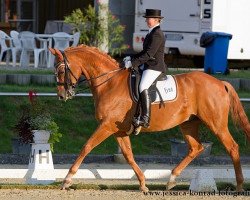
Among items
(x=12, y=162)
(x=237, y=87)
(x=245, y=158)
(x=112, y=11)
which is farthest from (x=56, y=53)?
(x=112, y=11)

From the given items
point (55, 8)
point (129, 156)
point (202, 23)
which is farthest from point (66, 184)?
point (55, 8)

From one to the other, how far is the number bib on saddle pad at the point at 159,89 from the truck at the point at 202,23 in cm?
1280

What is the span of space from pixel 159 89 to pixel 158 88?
24 mm

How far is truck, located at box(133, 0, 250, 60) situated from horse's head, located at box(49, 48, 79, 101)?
13.1 metres

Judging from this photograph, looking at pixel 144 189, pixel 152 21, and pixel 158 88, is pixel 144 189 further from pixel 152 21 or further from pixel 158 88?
pixel 152 21

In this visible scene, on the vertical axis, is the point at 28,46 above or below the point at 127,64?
below

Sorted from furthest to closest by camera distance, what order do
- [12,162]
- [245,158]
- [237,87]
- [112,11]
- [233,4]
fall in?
[112,11], [233,4], [237,87], [245,158], [12,162]

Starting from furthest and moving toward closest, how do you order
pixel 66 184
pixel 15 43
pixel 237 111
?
pixel 15 43 < pixel 237 111 < pixel 66 184

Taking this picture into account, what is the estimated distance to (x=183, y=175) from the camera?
1435 cm

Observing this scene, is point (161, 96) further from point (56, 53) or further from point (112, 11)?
point (112, 11)

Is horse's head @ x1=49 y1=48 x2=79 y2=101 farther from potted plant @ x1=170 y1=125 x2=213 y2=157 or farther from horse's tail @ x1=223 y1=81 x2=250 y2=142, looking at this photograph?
potted plant @ x1=170 y1=125 x2=213 y2=157

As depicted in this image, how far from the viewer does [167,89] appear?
546 inches

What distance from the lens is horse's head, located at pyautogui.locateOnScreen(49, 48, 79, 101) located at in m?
13.8

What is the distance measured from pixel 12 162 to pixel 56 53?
344cm
